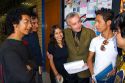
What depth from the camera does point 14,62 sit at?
2.84m

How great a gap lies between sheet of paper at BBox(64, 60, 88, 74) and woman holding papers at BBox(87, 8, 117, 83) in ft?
0.85

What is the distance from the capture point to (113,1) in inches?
203

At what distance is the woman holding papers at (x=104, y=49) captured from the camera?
11.4 ft

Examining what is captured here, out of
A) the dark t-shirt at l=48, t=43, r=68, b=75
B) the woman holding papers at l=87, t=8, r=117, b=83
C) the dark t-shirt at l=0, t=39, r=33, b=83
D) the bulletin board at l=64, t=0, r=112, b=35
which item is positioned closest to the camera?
the dark t-shirt at l=0, t=39, r=33, b=83

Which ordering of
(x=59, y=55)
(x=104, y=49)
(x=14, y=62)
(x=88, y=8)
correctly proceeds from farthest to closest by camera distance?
1. (x=88, y=8)
2. (x=59, y=55)
3. (x=104, y=49)
4. (x=14, y=62)

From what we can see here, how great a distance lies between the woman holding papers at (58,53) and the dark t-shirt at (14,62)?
1.17 meters

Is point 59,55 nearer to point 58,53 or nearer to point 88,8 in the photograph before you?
point 58,53

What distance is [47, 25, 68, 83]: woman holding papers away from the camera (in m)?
4.14

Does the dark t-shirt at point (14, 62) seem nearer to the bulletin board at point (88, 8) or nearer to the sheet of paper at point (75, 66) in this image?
the sheet of paper at point (75, 66)

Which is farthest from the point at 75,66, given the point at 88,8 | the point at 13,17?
the point at 88,8

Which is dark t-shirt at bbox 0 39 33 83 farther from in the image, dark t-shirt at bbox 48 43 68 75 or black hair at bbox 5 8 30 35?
dark t-shirt at bbox 48 43 68 75

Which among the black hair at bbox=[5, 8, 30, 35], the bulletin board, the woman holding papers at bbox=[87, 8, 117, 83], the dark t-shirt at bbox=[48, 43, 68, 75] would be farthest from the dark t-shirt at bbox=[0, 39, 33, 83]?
the bulletin board

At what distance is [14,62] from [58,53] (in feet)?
4.58

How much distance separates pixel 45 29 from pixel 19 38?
4842 millimetres
